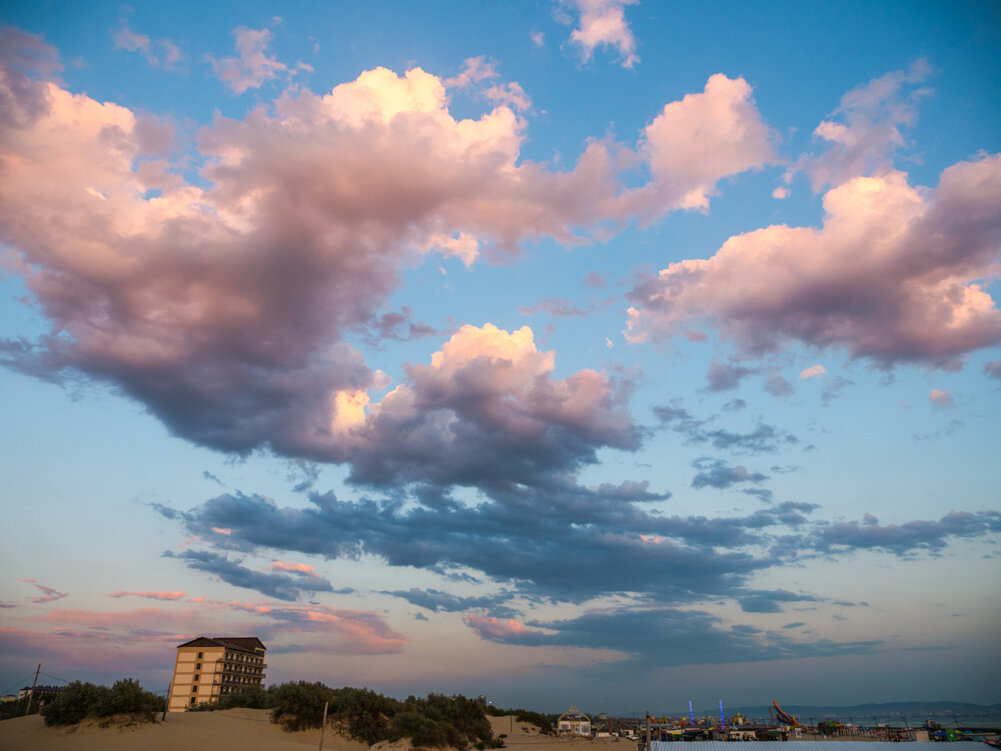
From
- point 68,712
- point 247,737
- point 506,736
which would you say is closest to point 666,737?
point 506,736

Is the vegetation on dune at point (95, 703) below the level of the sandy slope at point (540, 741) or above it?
above

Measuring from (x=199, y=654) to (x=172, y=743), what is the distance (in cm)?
10314

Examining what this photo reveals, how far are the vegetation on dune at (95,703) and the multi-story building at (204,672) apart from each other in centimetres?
9208

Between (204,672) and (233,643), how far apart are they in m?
14.8

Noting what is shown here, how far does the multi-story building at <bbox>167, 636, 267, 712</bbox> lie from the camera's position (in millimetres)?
133000

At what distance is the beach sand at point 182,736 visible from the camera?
45.6 metres

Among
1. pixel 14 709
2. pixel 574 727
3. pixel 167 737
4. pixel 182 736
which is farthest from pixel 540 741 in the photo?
pixel 14 709

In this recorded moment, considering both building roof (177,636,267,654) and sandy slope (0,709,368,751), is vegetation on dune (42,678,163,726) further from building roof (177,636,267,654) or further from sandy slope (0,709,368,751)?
building roof (177,636,267,654)

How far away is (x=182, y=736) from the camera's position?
49500mm

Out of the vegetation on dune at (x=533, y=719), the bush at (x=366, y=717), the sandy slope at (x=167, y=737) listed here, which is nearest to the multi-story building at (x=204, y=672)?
the vegetation on dune at (x=533, y=719)

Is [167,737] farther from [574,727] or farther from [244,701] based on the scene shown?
[574,727]

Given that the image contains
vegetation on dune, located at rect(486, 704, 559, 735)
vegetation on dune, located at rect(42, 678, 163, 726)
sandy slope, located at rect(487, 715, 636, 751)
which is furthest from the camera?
vegetation on dune, located at rect(486, 704, 559, 735)

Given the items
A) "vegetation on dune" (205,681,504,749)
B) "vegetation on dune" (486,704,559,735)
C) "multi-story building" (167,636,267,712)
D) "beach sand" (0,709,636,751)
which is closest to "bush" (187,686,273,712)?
"vegetation on dune" (205,681,504,749)

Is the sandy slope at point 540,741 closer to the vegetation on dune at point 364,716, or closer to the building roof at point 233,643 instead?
the vegetation on dune at point 364,716
